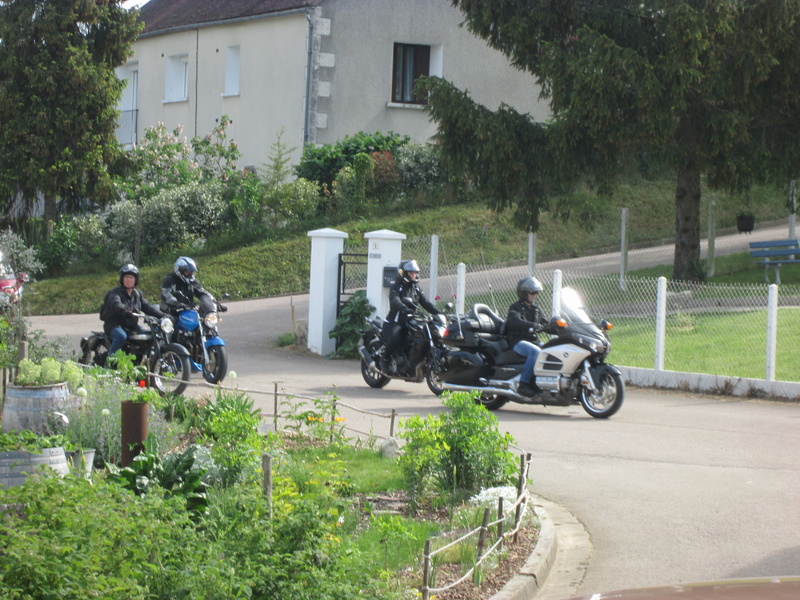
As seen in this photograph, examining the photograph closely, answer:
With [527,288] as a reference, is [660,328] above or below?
below

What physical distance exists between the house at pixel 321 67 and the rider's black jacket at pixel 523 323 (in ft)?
55.0

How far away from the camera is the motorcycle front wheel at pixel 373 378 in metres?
14.2

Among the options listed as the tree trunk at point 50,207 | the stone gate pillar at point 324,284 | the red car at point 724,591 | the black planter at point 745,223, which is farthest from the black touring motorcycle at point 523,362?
the tree trunk at point 50,207

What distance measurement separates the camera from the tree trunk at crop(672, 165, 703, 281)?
20.7 m

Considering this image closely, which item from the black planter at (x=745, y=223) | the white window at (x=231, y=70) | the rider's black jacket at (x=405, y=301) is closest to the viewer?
the rider's black jacket at (x=405, y=301)

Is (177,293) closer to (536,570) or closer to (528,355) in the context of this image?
(528,355)

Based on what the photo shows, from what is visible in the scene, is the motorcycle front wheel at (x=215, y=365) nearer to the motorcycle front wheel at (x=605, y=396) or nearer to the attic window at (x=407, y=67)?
the motorcycle front wheel at (x=605, y=396)

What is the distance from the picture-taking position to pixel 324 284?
683 inches

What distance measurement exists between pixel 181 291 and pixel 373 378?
9.41ft

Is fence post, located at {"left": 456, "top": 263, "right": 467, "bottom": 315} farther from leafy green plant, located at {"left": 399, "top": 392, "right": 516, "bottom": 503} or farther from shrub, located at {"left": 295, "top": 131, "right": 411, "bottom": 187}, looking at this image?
shrub, located at {"left": 295, "top": 131, "right": 411, "bottom": 187}

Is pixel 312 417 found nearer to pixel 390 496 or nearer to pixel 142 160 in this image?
→ pixel 390 496

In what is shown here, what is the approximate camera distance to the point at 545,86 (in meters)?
21.1

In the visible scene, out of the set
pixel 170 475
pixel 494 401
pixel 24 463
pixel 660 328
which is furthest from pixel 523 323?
pixel 24 463

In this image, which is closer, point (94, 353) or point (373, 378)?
point (94, 353)
